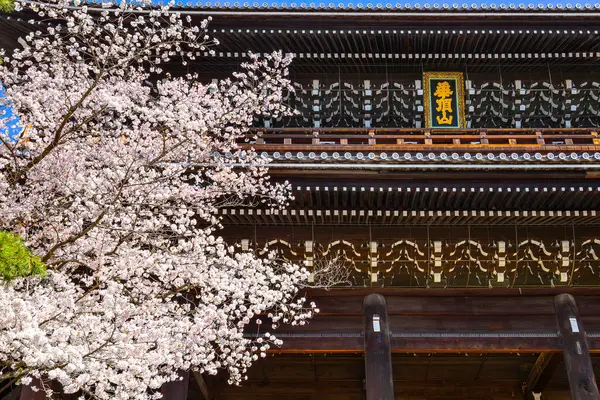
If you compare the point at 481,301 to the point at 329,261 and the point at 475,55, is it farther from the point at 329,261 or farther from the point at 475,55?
the point at 475,55

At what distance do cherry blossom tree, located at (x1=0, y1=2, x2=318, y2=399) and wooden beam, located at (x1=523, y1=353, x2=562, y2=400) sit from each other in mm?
5186

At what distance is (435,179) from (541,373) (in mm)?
5572

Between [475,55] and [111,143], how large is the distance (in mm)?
6831

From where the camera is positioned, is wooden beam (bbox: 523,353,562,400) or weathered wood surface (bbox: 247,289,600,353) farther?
wooden beam (bbox: 523,353,562,400)

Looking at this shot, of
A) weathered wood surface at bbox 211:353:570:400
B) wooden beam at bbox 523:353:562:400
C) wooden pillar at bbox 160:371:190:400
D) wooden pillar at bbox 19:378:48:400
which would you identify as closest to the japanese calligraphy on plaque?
wooden beam at bbox 523:353:562:400

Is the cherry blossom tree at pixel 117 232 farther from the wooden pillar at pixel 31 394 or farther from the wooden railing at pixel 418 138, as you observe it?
the wooden pillar at pixel 31 394

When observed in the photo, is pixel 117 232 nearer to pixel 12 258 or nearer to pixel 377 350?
pixel 12 258

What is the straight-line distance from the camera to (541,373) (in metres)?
11.7

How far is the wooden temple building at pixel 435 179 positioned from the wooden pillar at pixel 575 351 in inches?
0.9

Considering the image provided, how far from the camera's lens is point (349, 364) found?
12.7m

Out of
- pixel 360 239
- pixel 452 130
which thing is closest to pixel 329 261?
pixel 360 239

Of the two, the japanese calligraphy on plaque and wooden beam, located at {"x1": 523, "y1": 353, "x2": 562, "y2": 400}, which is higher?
the japanese calligraphy on plaque

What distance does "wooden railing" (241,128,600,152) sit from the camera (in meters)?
9.25

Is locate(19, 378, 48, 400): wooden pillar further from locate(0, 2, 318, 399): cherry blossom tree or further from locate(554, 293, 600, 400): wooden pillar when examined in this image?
locate(554, 293, 600, 400): wooden pillar
